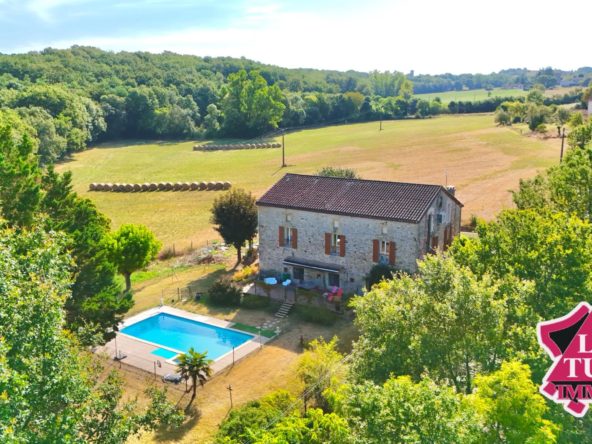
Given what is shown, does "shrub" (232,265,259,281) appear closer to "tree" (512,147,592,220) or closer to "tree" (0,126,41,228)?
"tree" (0,126,41,228)

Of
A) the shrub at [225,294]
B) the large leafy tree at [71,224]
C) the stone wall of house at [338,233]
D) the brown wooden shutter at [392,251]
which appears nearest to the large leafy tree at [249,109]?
the stone wall of house at [338,233]

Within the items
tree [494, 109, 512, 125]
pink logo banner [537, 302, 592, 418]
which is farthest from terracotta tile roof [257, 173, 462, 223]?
tree [494, 109, 512, 125]

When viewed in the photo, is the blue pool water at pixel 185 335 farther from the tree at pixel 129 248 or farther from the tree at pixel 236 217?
the tree at pixel 236 217

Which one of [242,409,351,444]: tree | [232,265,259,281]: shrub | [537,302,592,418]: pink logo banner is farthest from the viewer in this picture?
[232,265,259,281]: shrub

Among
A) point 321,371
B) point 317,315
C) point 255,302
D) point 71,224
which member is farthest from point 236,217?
point 321,371

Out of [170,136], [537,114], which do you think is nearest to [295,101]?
[170,136]

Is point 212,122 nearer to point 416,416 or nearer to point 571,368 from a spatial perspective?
point 571,368

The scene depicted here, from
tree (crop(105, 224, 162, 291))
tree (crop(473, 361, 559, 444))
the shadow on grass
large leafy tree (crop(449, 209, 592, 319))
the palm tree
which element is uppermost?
large leafy tree (crop(449, 209, 592, 319))
